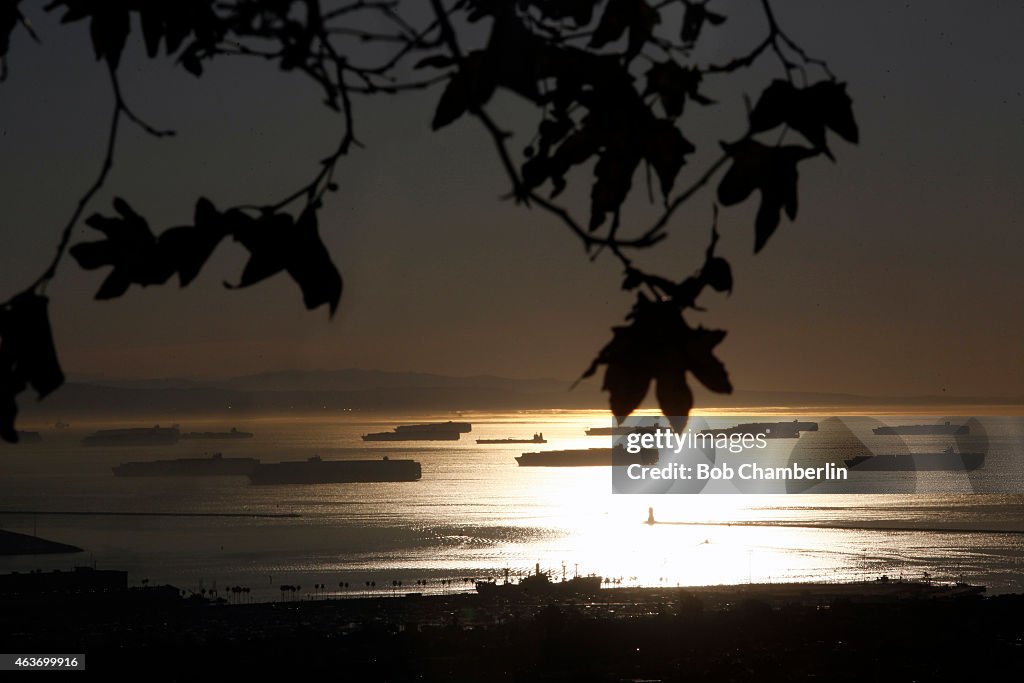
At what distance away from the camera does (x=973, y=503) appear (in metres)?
106

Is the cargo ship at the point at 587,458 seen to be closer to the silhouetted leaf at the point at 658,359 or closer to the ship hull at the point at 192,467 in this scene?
the ship hull at the point at 192,467

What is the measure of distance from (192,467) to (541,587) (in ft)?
355

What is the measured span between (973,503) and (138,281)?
113 metres

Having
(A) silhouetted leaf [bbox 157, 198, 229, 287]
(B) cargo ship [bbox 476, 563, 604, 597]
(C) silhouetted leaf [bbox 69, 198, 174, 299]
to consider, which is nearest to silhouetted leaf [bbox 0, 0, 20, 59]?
(C) silhouetted leaf [bbox 69, 198, 174, 299]

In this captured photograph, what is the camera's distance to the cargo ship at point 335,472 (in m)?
132

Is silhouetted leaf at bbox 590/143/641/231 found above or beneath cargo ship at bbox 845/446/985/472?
beneath

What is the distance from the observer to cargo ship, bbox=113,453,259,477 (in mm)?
144625

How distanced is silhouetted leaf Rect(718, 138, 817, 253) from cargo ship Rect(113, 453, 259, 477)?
143 m

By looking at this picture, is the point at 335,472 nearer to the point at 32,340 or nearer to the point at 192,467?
the point at 192,467

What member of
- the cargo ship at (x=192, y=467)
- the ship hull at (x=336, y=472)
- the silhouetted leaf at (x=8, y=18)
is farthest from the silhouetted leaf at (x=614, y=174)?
the cargo ship at (x=192, y=467)

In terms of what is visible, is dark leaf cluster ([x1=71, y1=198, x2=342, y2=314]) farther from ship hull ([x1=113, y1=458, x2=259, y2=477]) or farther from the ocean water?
ship hull ([x1=113, y1=458, x2=259, y2=477])

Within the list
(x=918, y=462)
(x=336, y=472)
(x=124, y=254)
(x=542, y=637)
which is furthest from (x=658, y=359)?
(x=918, y=462)

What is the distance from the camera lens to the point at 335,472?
13325cm

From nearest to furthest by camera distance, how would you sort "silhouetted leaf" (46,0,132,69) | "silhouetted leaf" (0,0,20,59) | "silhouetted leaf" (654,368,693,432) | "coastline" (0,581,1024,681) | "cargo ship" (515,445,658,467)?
"silhouetted leaf" (654,368,693,432), "silhouetted leaf" (46,0,132,69), "silhouetted leaf" (0,0,20,59), "coastline" (0,581,1024,681), "cargo ship" (515,445,658,467)
